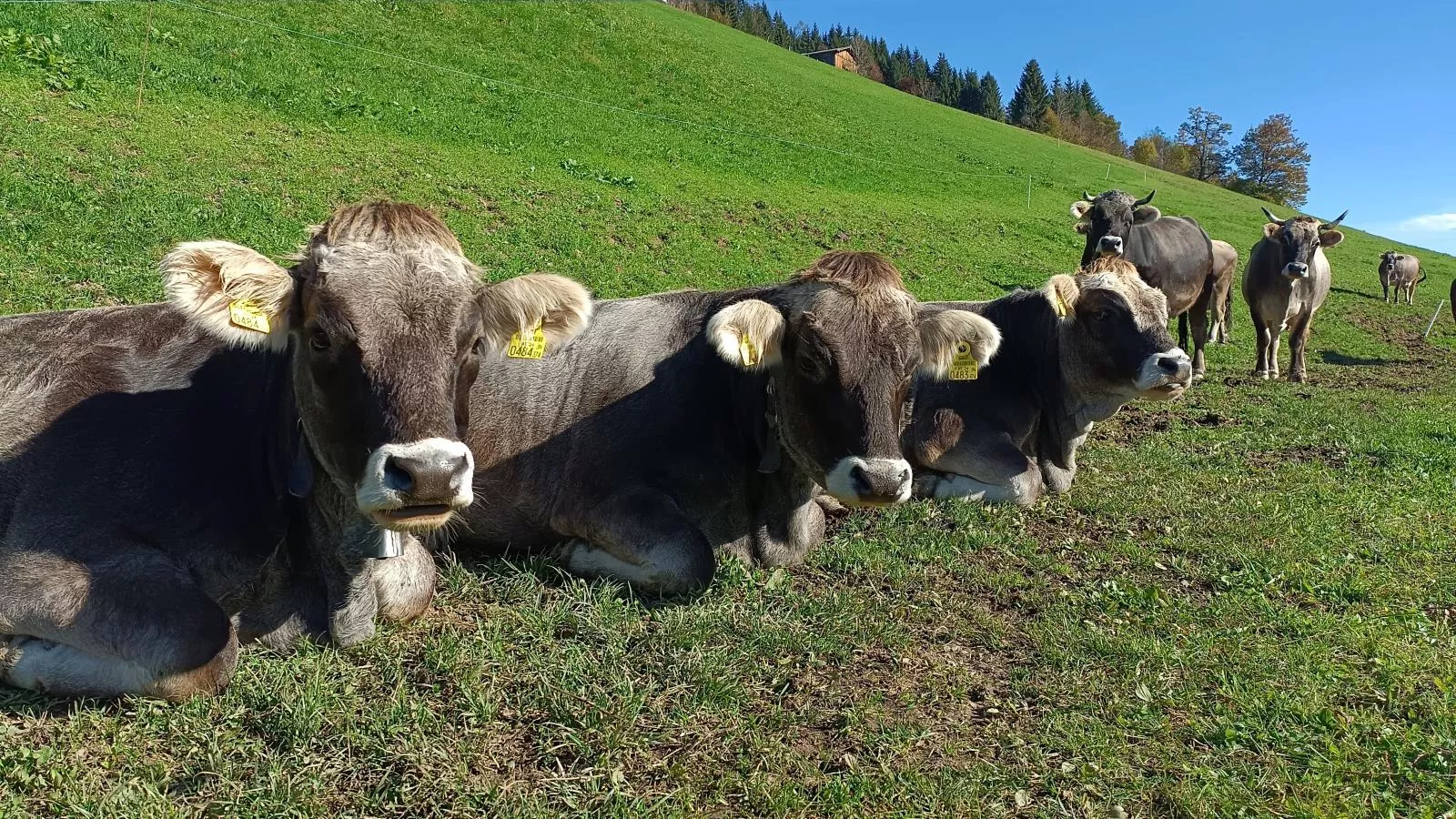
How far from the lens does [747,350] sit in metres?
5.03

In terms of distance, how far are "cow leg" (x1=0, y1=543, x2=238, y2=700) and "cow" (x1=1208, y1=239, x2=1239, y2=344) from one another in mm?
19937

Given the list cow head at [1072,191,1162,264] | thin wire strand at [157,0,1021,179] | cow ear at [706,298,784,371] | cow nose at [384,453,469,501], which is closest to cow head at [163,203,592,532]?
cow nose at [384,453,469,501]

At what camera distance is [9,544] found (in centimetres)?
380

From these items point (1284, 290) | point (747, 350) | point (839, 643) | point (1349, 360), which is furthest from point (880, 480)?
point (1349, 360)

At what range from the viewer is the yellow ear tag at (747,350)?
16.4 ft

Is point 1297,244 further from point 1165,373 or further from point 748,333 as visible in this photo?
point 748,333

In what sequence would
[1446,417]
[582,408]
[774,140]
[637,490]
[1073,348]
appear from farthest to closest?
1. [774,140]
2. [1446,417]
3. [1073,348]
4. [582,408]
5. [637,490]

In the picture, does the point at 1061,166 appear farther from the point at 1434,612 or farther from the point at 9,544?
the point at 9,544

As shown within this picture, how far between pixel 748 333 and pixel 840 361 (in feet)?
1.76

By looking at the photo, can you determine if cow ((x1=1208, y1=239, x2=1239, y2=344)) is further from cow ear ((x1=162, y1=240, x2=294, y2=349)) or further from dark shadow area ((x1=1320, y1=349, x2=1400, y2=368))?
cow ear ((x1=162, y1=240, x2=294, y2=349))

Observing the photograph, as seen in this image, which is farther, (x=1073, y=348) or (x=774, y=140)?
(x=774, y=140)

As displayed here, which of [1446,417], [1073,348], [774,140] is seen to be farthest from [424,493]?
[774,140]

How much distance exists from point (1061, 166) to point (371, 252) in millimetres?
52126

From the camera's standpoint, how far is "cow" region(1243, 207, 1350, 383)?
15867mm
